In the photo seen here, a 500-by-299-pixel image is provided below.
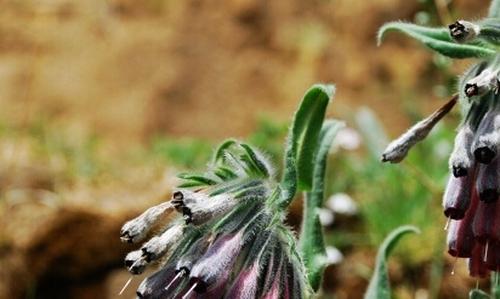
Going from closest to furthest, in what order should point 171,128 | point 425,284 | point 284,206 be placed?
point 284,206 → point 425,284 → point 171,128

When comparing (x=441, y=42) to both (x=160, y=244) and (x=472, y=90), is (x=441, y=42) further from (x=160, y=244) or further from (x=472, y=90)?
(x=160, y=244)

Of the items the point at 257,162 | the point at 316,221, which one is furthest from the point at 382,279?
the point at 257,162

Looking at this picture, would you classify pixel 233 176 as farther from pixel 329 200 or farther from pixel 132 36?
pixel 132 36

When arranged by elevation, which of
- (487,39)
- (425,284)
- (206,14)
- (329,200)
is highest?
(206,14)

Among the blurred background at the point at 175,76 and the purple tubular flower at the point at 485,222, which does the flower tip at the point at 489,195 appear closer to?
the purple tubular flower at the point at 485,222

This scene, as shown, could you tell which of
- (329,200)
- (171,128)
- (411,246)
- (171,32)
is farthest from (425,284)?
(171,32)

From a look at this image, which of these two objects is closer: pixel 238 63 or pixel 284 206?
pixel 284 206

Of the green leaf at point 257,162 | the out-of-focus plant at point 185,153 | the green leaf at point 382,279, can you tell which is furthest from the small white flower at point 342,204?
the green leaf at point 257,162

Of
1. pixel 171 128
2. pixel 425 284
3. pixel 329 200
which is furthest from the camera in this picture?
pixel 171 128
